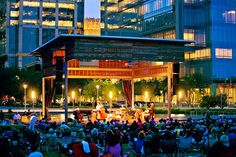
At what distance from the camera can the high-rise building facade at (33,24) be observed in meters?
141

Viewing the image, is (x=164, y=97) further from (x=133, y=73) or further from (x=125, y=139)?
(x=125, y=139)

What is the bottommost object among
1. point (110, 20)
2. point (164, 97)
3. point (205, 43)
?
point (164, 97)

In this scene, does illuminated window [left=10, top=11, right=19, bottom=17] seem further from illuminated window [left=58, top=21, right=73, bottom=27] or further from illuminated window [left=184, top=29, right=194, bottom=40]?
illuminated window [left=184, top=29, right=194, bottom=40]

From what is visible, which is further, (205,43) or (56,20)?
(56,20)

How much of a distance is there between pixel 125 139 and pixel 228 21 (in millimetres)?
72858

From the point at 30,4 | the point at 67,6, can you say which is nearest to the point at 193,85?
the point at 30,4

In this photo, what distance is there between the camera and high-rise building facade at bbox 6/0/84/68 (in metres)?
141

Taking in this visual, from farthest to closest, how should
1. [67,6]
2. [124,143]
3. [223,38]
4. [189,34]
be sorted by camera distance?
[67,6], [189,34], [223,38], [124,143]

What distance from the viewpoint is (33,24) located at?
477 feet

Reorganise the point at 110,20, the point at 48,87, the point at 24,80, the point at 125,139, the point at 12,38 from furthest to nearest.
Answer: the point at 12,38 < the point at 110,20 < the point at 24,80 < the point at 48,87 < the point at 125,139

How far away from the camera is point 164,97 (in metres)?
90.1

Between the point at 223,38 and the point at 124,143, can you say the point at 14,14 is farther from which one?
the point at 124,143

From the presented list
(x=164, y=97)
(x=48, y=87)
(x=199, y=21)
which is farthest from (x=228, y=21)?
(x=48, y=87)

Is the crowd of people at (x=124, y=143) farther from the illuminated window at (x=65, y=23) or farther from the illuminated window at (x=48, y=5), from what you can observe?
the illuminated window at (x=65, y=23)
